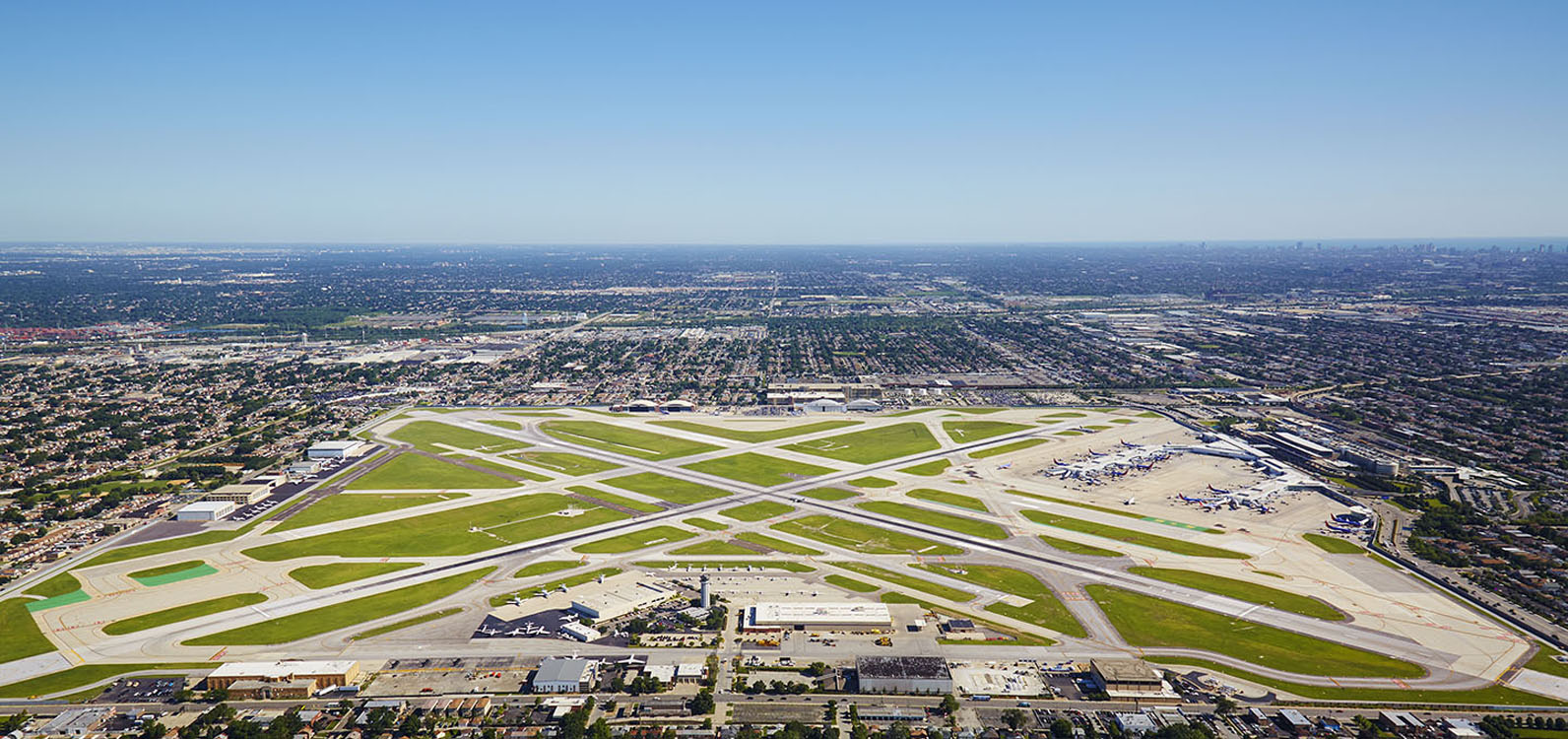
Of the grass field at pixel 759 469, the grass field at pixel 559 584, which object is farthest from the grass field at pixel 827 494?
the grass field at pixel 559 584

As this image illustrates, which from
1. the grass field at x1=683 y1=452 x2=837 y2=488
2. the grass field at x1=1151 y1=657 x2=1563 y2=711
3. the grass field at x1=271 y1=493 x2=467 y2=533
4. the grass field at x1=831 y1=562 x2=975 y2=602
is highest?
the grass field at x1=683 y1=452 x2=837 y2=488

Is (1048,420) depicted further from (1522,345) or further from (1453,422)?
(1522,345)

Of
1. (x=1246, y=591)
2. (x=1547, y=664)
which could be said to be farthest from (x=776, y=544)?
(x=1547, y=664)

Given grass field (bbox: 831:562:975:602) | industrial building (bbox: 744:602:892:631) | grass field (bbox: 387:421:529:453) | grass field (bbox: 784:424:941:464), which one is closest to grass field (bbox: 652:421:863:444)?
grass field (bbox: 784:424:941:464)

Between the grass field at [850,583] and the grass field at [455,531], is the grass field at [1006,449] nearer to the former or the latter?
the grass field at [850,583]

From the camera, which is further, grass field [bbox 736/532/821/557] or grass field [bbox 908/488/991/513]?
grass field [bbox 908/488/991/513]

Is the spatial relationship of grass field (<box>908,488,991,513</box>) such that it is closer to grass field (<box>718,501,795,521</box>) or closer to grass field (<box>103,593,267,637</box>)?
grass field (<box>718,501,795,521</box>)

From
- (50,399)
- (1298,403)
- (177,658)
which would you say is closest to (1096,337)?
(1298,403)
